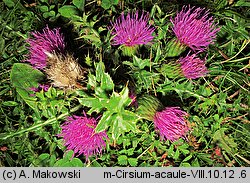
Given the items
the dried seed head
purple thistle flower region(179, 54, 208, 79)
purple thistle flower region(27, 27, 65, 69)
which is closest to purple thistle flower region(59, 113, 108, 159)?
the dried seed head

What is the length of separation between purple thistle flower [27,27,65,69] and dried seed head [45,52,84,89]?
63mm

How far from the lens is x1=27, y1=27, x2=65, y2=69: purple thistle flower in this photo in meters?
1.87

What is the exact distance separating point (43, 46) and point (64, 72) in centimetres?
20

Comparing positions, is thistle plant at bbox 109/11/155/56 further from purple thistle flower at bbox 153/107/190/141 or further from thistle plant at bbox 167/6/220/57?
purple thistle flower at bbox 153/107/190/141

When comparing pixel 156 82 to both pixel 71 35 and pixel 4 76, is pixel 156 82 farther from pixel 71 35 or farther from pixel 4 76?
pixel 4 76

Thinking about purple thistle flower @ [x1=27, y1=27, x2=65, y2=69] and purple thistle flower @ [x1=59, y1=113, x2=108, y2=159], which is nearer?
purple thistle flower @ [x1=59, y1=113, x2=108, y2=159]

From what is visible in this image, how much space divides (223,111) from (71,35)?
2.65 ft

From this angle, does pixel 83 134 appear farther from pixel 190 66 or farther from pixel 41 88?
pixel 190 66

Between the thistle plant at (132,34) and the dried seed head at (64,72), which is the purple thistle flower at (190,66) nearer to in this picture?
the thistle plant at (132,34)

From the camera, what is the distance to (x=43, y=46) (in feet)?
6.13

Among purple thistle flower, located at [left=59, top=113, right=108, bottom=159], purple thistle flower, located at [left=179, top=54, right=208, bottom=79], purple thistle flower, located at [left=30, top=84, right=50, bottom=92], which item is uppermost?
purple thistle flower, located at [left=179, top=54, right=208, bottom=79]

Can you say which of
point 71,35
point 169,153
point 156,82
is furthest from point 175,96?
point 71,35

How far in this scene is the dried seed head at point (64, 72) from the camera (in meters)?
1.74

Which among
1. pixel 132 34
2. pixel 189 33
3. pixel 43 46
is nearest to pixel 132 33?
pixel 132 34
